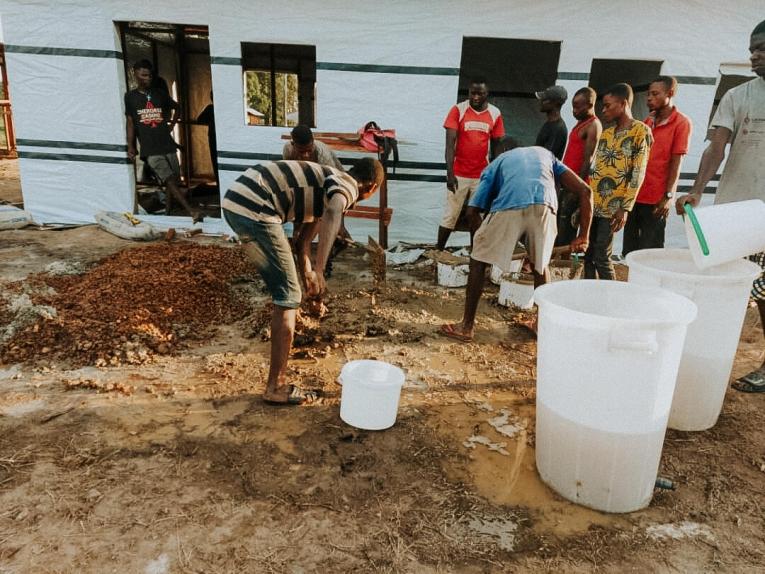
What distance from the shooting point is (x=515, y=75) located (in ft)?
30.9

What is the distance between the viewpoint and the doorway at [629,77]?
7535mm

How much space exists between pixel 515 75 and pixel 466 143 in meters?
4.60

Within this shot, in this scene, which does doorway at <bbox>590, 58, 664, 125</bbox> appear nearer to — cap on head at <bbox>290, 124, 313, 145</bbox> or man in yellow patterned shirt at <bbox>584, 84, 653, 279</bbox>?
man in yellow patterned shirt at <bbox>584, 84, 653, 279</bbox>

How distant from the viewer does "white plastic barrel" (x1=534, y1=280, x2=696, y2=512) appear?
193 centimetres

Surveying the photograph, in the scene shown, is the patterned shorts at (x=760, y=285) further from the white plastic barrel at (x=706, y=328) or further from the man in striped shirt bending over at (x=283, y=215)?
the man in striped shirt bending over at (x=283, y=215)

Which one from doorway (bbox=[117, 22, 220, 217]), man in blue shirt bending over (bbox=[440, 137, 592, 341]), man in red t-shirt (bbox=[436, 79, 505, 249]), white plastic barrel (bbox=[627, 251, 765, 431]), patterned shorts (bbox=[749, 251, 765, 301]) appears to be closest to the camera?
white plastic barrel (bbox=[627, 251, 765, 431])

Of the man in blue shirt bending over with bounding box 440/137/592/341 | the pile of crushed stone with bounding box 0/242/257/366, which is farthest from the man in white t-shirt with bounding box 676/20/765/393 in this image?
the pile of crushed stone with bounding box 0/242/257/366

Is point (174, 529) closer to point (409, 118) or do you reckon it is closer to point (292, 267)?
point (292, 267)

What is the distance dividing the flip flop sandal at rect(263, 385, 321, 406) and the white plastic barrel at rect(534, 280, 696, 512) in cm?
129

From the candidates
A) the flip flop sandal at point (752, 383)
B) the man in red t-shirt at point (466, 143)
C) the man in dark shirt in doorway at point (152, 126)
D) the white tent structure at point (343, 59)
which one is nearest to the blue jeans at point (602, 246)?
the flip flop sandal at point (752, 383)

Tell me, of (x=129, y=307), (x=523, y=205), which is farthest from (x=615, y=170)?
(x=129, y=307)

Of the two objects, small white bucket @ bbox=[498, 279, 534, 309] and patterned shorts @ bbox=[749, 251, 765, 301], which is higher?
patterned shorts @ bbox=[749, 251, 765, 301]

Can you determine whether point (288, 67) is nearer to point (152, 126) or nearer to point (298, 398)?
point (152, 126)

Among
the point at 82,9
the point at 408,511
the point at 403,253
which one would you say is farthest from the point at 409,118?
the point at 408,511
